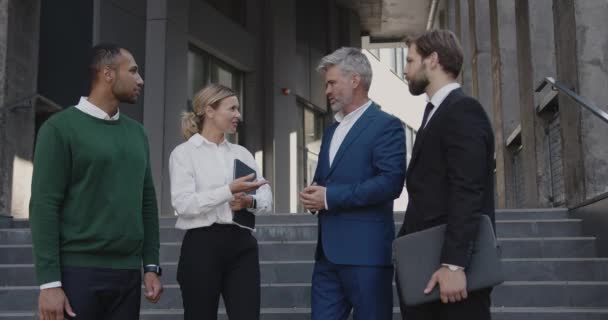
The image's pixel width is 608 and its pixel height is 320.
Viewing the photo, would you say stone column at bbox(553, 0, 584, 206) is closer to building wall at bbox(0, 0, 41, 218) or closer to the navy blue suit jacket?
the navy blue suit jacket

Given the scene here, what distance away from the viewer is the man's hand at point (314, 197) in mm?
3588

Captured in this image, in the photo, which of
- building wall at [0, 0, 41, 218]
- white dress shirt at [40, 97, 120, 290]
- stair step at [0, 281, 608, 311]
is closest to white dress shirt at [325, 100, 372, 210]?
white dress shirt at [40, 97, 120, 290]

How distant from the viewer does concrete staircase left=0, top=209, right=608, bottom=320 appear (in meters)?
5.71

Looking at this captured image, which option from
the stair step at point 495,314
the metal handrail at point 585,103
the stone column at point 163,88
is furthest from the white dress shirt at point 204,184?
the stone column at point 163,88

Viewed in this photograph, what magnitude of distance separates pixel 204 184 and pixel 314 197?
0.60 metres

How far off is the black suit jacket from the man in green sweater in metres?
1.12

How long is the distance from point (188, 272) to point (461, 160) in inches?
56.3

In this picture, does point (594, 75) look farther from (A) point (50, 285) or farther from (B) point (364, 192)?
(A) point (50, 285)

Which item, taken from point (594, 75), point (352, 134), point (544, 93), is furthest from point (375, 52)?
point (352, 134)

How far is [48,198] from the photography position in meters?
3.12

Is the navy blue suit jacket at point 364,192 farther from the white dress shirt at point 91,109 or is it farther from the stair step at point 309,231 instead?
the stair step at point 309,231

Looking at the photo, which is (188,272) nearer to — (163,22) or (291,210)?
(163,22)

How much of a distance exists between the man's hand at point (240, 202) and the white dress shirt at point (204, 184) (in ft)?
0.10

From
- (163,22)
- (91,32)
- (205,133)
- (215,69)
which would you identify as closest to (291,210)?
(215,69)
